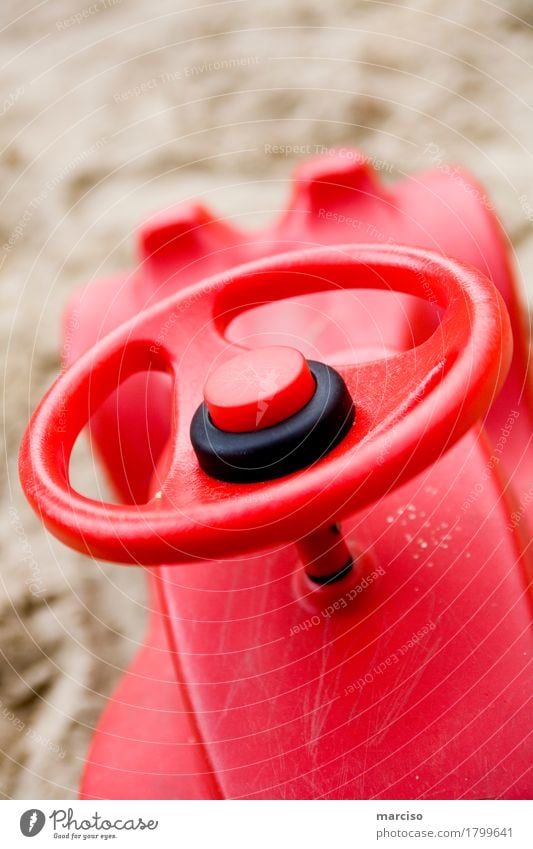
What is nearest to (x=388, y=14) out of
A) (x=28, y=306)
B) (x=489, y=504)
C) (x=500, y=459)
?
(x=28, y=306)

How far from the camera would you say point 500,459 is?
0.69 meters

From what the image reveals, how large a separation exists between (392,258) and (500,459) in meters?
0.24

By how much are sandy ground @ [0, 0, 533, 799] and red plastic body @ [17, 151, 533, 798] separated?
38 cm

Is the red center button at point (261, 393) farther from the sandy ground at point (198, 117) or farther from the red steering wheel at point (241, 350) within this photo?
the sandy ground at point (198, 117)

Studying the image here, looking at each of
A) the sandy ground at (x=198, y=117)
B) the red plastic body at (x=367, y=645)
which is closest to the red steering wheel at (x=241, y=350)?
the red plastic body at (x=367, y=645)

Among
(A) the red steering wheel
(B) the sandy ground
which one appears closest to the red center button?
(A) the red steering wheel

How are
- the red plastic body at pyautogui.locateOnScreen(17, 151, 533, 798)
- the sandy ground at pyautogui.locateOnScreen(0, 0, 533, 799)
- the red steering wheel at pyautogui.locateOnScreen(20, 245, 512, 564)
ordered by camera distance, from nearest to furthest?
the red steering wheel at pyautogui.locateOnScreen(20, 245, 512, 564) < the red plastic body at pyautogui.locateOnScreen(17, 151, 533, 798) < the sandy ground at pyautogui.locateOnScreen(0, 0, 533, 799)

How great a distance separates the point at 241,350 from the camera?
54cm

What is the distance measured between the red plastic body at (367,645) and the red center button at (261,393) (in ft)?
0.15

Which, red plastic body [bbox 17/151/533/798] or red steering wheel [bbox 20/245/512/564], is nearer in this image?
red steering wheel [bbox 20/245/512/564]

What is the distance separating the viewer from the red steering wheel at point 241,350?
14.6 inches

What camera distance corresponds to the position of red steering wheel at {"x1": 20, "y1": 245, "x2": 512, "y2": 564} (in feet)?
1.22

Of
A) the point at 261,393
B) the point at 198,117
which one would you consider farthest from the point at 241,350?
the point at 198,117

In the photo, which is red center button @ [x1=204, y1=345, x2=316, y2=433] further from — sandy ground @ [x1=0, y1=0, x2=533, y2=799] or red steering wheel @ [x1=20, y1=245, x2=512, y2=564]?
sandy ground @ [x1=0, y1=0, x2=533, y2=799]
